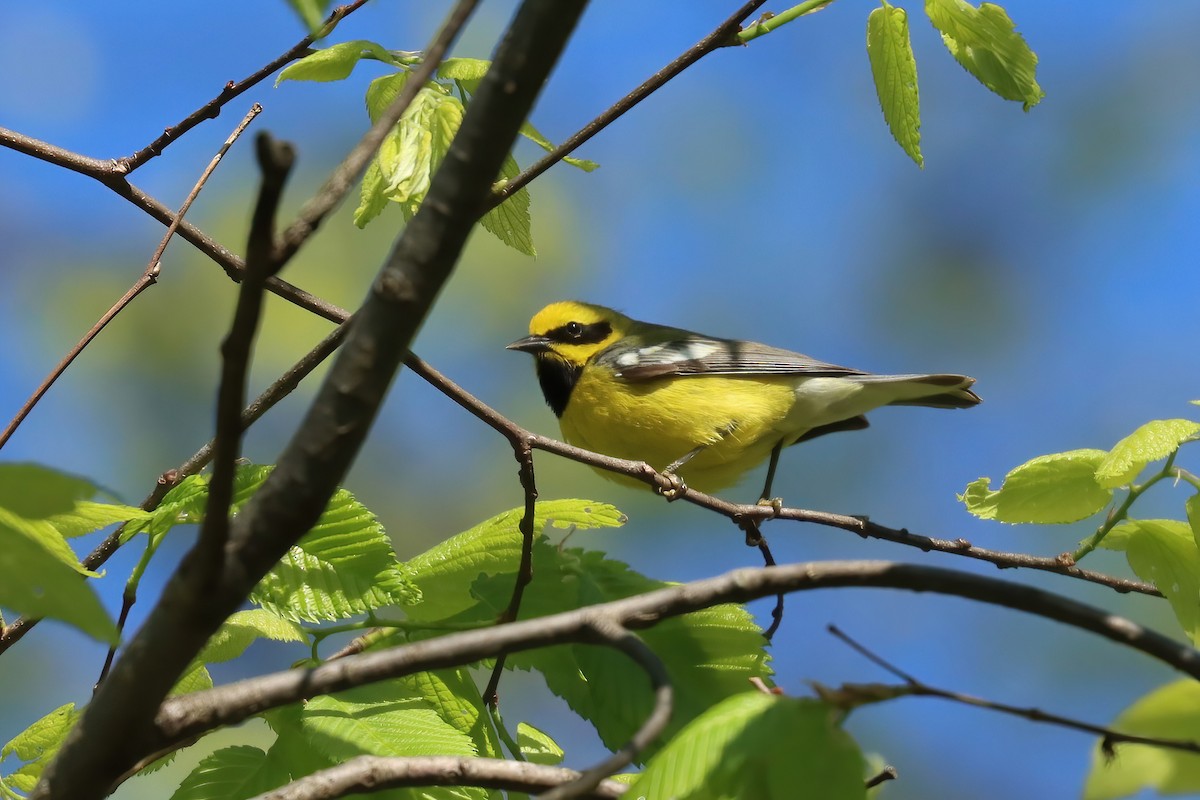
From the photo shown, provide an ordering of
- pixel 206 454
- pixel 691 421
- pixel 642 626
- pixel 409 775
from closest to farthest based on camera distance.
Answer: pixel 642 626 < pixel 409 775 < pixel 206 454 < pixel 691 421

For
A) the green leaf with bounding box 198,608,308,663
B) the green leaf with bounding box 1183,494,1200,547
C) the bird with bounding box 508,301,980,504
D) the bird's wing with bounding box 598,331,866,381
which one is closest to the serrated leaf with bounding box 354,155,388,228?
the green leaf with bounding box 198,608,308,663

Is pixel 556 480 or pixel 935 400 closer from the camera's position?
pixel 935 400

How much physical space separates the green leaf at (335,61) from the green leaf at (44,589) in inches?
49.5

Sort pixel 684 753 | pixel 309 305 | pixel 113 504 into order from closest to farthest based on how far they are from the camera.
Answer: pixel 684 753
pixel 113 504
pixel 309 305

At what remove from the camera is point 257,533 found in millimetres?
1029

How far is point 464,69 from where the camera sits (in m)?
2.15

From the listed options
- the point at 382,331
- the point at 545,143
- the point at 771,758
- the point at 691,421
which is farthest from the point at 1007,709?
the point at 691,421

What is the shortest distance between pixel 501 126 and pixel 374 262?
729 cm

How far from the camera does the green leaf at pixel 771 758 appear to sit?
107 cm

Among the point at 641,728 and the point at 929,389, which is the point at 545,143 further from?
the point at 929,389

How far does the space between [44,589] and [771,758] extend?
721mm

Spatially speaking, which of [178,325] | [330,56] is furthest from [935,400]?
[178,325]

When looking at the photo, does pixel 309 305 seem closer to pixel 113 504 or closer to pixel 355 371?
pixel 113 504

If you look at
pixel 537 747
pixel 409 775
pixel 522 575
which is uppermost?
pixel 522 575
